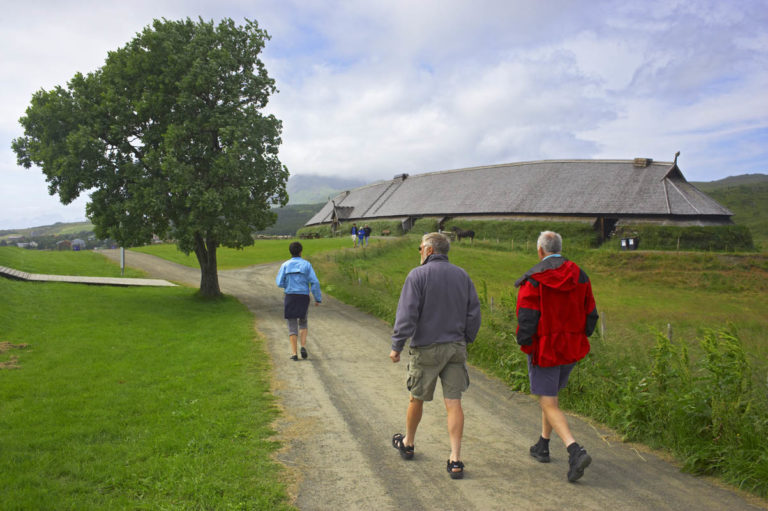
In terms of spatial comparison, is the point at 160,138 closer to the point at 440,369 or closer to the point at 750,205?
the point at 440,369

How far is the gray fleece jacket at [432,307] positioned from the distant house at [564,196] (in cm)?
4352

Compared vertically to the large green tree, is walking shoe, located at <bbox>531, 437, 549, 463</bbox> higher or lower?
lower

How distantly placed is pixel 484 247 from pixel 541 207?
840 centimetres

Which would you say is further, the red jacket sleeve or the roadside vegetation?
the roadside vegetation

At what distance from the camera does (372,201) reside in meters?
70.8

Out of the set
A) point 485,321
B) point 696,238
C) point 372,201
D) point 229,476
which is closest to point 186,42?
point 485,321

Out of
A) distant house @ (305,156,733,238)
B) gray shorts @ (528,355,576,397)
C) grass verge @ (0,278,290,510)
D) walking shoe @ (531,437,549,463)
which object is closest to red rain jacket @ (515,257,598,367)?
gray shorts @ (528,355,576,397)

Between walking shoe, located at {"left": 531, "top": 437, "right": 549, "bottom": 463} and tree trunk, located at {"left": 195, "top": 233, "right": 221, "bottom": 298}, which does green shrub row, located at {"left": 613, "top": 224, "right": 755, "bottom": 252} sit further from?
walking shoe, located at {"left": 531, "top": 437, "right": 549, "bottom": 463}

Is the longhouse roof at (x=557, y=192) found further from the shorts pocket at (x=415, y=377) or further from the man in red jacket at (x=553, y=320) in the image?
the shorts pocket at (x=415, y=377)

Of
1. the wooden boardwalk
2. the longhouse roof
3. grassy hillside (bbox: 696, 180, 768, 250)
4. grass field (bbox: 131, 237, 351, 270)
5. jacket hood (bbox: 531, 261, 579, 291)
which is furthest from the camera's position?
grassy hillside (bbox: 696, 180, 768, 250)

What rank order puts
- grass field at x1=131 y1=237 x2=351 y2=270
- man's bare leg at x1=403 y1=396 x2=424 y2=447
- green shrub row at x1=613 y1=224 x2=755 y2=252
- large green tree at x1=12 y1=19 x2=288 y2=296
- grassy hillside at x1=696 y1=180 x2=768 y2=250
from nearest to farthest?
1. man's bare leg at x1=403 y1=396 x2=424 y2=447
2. large green tree at x1=12 y1=19 x2=288 y2=296
3. grass field at x1=131 y1=237 x2=351 y2=270
4. green shrub row at x1=613 y1=224 x2=755 y2=252
5. grassy hillside at x1=696 y1=180 x2=768 y2=250

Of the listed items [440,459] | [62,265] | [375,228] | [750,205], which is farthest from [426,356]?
[750,205]

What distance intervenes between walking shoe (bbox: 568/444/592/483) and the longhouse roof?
44041mm

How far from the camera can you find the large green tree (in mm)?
18188
